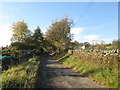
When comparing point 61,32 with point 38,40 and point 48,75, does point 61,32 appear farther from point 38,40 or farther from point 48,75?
point 48,75

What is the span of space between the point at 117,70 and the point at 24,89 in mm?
5848

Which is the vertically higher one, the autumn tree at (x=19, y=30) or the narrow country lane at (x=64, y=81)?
the autumn tree at (x=19, y=30)

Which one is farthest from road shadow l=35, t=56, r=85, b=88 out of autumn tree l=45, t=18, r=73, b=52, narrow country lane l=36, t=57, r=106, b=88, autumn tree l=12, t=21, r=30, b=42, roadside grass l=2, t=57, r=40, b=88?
autumn tree l=12, t=21, r=30, b=42

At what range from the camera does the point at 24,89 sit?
14.6 ft

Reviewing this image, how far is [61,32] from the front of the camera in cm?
2902

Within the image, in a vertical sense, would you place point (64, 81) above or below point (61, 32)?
below

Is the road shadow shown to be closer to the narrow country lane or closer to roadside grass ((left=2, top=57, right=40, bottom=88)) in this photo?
the narrow country lane

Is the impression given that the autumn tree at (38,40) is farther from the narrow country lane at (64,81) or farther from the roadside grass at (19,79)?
the roadside grass at (19,79)

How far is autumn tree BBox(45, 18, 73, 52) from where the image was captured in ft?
94.0

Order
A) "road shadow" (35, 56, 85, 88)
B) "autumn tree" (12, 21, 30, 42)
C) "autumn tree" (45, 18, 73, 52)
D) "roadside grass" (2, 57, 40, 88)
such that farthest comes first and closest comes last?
"autumn tree" (12, 21, 30, 42), "autumn tree" (45, 18, 73, 52), "road shadow" (35, 56, 85, 88), "roadside grass" (2, 57, 40, 88)

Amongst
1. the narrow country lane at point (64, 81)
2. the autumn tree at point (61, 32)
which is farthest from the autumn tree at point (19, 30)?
the narrow country lane at point (64, 81)

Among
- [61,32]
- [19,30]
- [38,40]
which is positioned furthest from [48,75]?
[38,40]

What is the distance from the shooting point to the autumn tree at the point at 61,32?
2866 centimetres

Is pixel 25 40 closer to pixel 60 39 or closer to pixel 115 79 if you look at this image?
pixel 60 39
